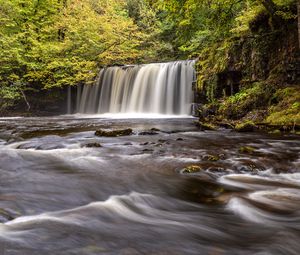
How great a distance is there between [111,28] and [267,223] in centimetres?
1822

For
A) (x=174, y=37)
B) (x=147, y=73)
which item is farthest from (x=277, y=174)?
(x=174, y=37)

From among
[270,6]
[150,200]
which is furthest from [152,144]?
[270,6]

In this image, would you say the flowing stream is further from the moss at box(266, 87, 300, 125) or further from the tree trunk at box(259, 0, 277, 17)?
the tree trunk at box(259, 0, 277, 17)

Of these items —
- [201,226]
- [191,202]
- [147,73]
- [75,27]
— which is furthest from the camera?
[75,27]

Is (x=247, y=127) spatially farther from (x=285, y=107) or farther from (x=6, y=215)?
(x=6, y=215)

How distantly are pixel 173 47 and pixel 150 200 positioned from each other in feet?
73.3

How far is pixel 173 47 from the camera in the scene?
81.8 ft

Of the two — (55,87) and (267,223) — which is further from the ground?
(55,87)

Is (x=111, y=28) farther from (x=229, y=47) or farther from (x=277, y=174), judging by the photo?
(x=277, y=174)

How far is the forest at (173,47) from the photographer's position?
10.3 metres

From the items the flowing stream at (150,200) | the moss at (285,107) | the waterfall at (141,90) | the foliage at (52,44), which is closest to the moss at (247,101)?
the moss at (285,107)

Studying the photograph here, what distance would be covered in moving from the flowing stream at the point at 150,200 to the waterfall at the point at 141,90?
947 cm

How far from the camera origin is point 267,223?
2.99m

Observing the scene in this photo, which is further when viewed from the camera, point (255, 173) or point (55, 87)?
point (55, 87)
